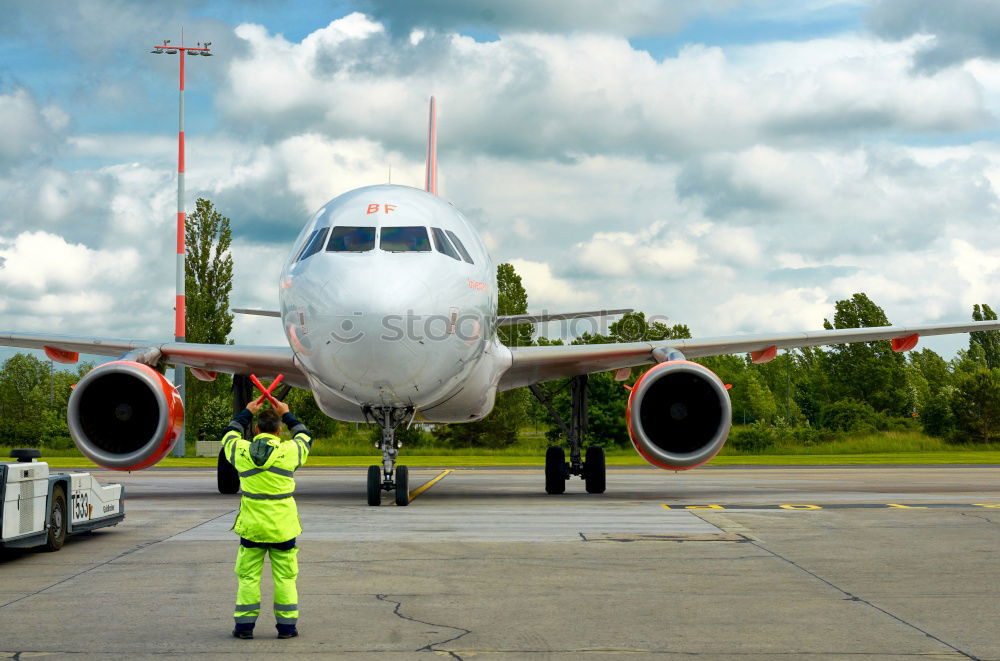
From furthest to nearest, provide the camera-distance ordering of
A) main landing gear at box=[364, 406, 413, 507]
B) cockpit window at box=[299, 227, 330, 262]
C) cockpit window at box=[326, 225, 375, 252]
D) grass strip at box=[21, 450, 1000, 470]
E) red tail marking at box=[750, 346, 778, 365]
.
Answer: grass strip at box=[21, 450, 1000, 470] < red tail marking at box=[750, 346, 778, 365] < main landing gear at box=[364, 406, 413, 507] < cockpit window at box=[299, 227, 330, 262] < cockpit window at box=[326, 225, 375, 252]

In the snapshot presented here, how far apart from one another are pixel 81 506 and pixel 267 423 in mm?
4939

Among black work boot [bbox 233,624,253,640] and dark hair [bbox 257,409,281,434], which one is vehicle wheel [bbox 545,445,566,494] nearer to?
dark hair [bbox 257,409,281,434]

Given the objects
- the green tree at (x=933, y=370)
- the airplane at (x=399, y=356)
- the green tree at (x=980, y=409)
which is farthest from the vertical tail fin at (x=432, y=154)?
the green tree at (x=933, y=370)

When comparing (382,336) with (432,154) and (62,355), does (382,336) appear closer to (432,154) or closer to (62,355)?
(62,355)

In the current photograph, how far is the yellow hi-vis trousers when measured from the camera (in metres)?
6.15

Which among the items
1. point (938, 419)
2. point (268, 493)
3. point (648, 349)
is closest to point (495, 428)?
point (938, 419)

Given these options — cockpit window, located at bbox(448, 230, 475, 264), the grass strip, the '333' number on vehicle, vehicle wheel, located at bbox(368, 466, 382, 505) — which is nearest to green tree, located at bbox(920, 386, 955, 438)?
the grass strip

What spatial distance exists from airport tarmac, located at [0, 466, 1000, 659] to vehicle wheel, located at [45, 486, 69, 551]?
0.12 metres

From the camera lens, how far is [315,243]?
13.5 metres

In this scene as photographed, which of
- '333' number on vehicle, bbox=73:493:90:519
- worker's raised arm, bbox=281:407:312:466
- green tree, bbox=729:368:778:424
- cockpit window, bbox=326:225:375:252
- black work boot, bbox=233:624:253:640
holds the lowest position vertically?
black work boot, bbox=233:624:253:640

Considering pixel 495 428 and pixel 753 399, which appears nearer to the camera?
pixel 495 428

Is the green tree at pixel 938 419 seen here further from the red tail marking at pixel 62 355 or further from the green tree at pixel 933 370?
the red tail marking at pixel 62 355

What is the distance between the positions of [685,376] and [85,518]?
8359 mm

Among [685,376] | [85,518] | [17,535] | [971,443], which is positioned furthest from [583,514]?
[971,443]
